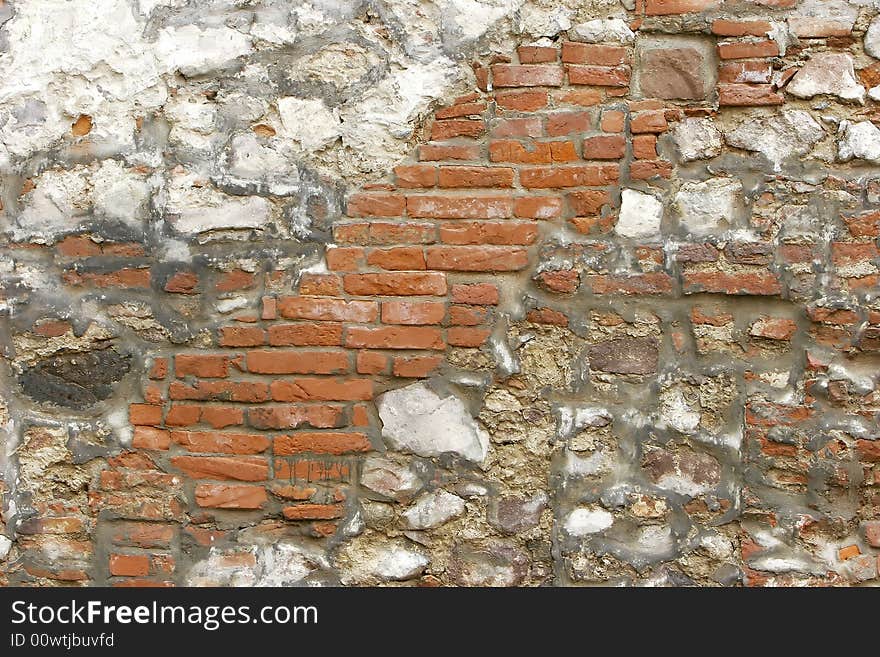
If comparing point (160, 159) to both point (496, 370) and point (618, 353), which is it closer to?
point (496, 370)

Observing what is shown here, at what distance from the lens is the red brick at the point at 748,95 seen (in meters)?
2.24

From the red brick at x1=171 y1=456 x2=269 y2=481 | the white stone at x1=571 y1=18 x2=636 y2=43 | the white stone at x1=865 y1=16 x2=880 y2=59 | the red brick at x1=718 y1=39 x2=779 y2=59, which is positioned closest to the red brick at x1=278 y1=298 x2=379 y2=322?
the red brick at x1=171 y1=456 x2=269 y2=481

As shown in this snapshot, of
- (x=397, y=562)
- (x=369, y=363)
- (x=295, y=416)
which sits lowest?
(x=397, y=562)

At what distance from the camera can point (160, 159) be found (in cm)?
232

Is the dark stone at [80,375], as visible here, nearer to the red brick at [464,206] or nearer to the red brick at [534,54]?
the red brick at [464,206]

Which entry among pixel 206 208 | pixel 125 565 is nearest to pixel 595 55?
pixel 206 208

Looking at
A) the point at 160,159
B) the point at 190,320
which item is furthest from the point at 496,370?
the point at 160,159

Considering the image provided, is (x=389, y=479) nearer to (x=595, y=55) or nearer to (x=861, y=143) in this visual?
(x=595, y=55)

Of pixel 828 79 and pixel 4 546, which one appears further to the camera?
pixel 4 546

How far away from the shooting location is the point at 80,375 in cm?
233

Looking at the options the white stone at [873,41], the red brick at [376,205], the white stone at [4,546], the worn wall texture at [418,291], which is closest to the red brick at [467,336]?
the worn wall texture at [418,291]

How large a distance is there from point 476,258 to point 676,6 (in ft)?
2.98

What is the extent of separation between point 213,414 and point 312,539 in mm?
459

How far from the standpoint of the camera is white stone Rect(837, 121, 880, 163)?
7.28ft
